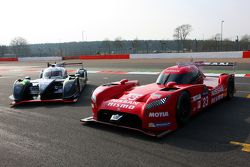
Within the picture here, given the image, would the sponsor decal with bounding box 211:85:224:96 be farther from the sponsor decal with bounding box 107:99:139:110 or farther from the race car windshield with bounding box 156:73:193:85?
the sponsor decal with bounding box 107:99:139:110

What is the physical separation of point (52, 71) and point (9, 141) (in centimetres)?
599

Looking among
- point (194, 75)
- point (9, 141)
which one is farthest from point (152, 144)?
point (194, 75)

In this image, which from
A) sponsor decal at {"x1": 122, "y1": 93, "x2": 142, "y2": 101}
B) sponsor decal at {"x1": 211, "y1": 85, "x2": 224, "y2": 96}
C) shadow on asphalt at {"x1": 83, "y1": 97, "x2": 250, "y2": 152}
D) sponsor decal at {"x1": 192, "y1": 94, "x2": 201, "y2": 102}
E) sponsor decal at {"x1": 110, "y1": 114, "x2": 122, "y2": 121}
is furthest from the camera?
sponsor decal at {"x1": 211, "y1": 85, "x2": 224, "y2": 96}

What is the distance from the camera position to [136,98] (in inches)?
258

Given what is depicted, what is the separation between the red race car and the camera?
5871mm

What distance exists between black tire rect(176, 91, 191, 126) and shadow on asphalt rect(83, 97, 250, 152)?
0.16 meters

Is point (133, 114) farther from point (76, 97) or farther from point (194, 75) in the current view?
point (76, 97)

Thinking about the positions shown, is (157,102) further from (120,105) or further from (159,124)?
(120,105)

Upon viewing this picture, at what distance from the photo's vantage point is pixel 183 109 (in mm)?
6504

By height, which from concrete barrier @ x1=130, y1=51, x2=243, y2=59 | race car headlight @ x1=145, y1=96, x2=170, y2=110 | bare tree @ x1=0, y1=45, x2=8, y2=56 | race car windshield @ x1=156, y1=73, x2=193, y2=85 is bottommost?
race car headlight @ x1=145, y1=96, x2=170, y2=110

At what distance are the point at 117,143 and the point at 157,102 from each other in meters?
1.19

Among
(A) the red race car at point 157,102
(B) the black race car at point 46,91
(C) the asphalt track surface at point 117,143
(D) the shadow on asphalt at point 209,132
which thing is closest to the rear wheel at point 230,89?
(A) the red race car at point 157,102

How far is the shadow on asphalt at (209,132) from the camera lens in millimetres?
5230

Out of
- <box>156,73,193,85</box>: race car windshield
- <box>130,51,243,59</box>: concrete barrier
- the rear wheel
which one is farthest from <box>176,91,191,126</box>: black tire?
<box>130,51,243,59</box>: concrete barrier
